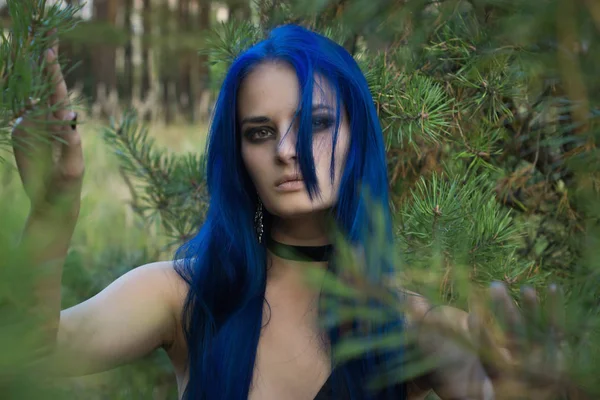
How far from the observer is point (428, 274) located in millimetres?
428

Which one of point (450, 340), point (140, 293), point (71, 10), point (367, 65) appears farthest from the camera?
point (367, 65)

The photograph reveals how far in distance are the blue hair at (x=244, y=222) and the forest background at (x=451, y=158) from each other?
6cm

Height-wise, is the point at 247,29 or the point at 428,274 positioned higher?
the point at 247,29

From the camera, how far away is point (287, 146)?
3.67 ft

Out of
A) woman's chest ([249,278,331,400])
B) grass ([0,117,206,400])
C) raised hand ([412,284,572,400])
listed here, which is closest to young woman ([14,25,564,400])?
woman's chest ([249,278,331,400])

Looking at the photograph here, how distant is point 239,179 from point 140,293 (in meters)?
0.26

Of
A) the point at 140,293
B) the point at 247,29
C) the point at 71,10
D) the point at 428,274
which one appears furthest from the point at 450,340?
the point at 247,29

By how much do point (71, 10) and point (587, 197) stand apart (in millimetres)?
585

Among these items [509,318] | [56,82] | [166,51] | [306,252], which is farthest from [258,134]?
[166,51]

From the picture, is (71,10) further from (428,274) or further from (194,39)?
(194,39)

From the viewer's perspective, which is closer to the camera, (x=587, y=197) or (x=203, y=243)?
(x=587, y=197)

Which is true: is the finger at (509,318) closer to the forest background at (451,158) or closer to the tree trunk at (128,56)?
the forest background at (451,158)

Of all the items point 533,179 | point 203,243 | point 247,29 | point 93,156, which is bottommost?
point 93,156

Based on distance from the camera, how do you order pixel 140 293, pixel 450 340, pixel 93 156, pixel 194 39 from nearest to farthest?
1. pixel 450 340
2. pixel 140 293
3. pixel 93 156
4. pixel 194 39
